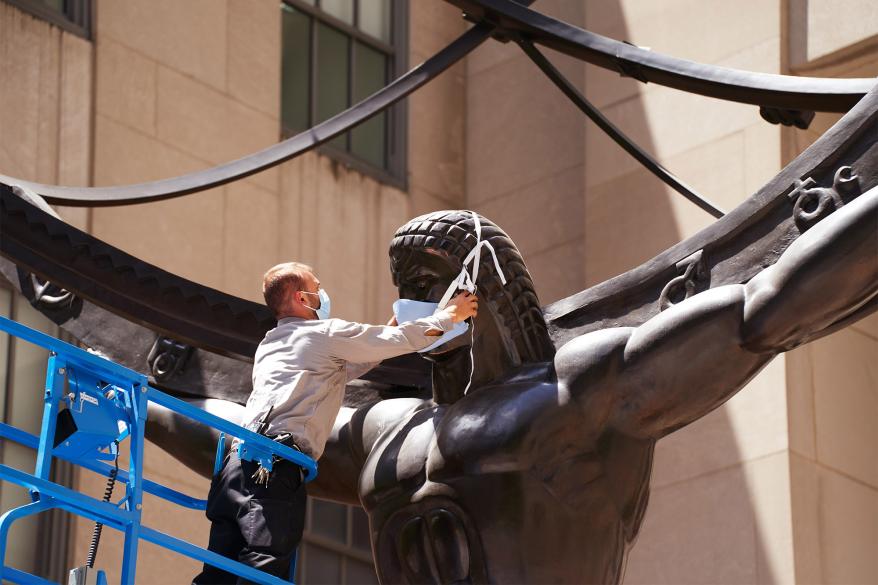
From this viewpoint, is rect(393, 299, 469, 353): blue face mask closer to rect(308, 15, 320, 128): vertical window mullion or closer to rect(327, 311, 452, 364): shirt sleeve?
rect(327, 311, 452, 364): shirt sleeve

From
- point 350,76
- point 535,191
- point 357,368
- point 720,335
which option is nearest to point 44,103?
A: point 350,76

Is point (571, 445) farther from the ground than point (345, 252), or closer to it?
closer to it

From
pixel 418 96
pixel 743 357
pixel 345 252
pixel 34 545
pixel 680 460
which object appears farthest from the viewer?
pixel 418 96

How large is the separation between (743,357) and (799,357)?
7944mm

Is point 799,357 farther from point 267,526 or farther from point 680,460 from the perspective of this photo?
point 267,526

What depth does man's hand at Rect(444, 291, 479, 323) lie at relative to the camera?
8758mm

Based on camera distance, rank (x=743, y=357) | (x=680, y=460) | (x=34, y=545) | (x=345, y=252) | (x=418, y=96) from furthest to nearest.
Answer: (x=418, y=96), (x=345, y=252), (x=680, y=460), (x=34, y=545), (x=743, y=357)

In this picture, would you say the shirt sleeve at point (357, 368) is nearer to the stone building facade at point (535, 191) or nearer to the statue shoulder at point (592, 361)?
the statue shoulder at point (592, 361)

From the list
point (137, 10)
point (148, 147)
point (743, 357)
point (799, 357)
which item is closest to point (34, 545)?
point (148, 147)

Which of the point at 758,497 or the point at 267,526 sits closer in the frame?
the point at 267,526

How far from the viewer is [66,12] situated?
55.6 feet

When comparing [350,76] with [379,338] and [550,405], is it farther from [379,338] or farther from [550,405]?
[550,405]

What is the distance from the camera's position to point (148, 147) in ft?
56.1

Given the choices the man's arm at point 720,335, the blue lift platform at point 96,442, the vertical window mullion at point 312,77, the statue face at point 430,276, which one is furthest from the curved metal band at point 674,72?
the vertical window mullion at point 312,77
